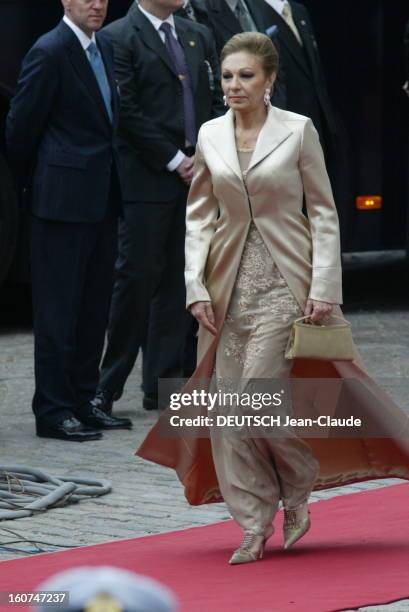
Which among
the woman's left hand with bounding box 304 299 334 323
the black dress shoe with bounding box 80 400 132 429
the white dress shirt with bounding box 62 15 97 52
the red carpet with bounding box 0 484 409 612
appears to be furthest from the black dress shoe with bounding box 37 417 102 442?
the woman's left hand with bounding box 304 299 334 323

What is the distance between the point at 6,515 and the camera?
5.14 metres

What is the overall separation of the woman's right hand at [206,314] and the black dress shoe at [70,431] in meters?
2.60

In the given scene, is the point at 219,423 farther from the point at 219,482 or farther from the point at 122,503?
the point at 122,503

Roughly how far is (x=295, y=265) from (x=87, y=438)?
277 centimetres

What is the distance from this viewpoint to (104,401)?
7.45 meters

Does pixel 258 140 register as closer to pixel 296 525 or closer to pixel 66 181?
pixel 296 525

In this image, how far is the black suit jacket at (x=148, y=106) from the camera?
7465mm

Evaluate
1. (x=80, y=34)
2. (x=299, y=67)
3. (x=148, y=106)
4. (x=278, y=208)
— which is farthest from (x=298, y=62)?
(x=278, y=208)

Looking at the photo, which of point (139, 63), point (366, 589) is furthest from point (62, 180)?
point (366, 589)

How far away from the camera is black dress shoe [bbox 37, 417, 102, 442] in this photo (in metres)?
6.89

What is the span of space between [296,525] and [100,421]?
9.63ft

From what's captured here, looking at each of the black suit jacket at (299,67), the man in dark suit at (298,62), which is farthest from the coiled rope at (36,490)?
the black suit jacket at (299,67)

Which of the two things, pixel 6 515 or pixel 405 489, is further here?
pixel 405 489

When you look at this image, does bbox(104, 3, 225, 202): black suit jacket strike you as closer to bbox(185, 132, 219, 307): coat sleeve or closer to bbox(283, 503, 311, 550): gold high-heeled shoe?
bbox(185, 132, 219, 307): coat sleeve
